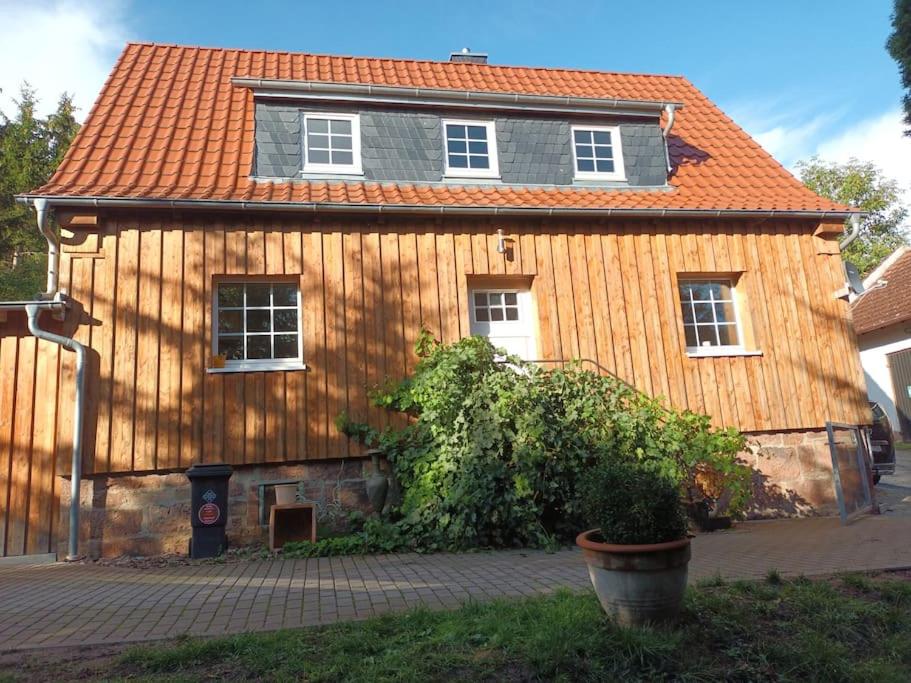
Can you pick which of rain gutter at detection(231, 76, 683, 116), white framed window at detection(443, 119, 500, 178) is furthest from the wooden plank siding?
rain gutter at detection(231, 76, 683, 116)

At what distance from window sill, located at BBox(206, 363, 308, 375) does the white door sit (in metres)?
2.49

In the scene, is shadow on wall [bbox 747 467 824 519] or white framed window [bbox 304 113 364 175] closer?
shadow on wall [bbox 747 467 824 519]

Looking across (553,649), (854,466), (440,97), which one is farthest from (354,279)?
(854,466)

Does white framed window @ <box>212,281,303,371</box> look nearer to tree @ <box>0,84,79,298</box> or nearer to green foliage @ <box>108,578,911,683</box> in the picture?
green foliage @ <box>108,578,911,683</box>

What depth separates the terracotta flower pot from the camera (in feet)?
10.8

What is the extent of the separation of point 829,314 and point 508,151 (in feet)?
18.2

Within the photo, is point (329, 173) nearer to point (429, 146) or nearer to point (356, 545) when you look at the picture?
point (429, 146)

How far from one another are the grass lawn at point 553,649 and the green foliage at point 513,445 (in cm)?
281

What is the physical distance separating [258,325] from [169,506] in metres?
2.46

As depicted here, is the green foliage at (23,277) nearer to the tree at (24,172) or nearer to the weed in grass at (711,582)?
the tree at (24,172)

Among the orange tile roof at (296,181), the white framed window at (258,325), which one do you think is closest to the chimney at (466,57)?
the orange tile roof at (296,181)

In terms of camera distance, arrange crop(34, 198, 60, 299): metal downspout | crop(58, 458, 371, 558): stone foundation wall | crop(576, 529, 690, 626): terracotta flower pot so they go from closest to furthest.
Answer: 1. crop(576, 529, 690, 626): terracotta flower pot
2. crop(58, 458, 371, 558): stone foundation wall
3. crop(34, 198, 60, 299): metal downspout

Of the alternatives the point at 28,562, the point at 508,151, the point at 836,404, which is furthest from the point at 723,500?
the point at 28,562

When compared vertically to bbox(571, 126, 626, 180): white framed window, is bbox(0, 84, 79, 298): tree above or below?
above
